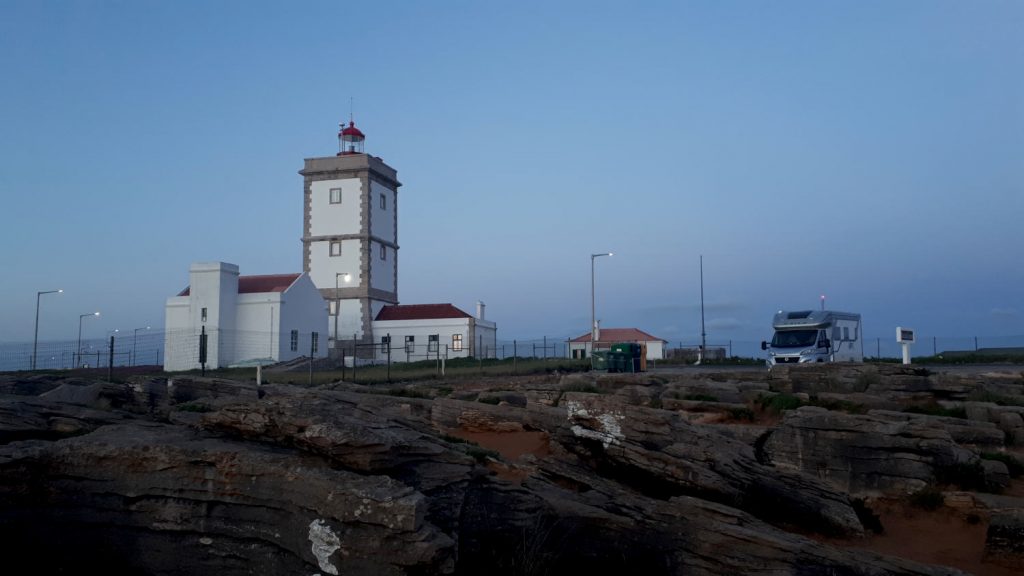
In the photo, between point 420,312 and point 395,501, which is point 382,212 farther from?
point 395,501

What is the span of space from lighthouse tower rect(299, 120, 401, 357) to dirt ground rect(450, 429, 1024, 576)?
46219 mm

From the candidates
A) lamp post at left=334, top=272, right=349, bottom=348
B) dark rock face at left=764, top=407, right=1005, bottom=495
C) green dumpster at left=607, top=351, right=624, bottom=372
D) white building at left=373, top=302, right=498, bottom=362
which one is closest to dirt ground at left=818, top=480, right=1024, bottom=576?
dark rock face at left=764, top=407, right=1005, bottom=495

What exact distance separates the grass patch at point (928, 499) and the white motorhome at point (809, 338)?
1974 centimetres

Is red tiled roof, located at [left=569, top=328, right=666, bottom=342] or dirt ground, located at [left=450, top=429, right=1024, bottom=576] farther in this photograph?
red tiled roof, located at [left=569, top=328, right=666, bottom=342]

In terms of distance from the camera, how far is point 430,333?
57.8m

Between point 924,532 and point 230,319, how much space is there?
4339 centimetres

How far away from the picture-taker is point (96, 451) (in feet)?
26.4

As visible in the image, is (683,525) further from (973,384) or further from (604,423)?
(973,384)

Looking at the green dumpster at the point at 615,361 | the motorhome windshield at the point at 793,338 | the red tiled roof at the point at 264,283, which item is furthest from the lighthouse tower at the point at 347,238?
the motorhome windshield at the point at 793,338

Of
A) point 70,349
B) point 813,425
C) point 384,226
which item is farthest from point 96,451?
point 384,226

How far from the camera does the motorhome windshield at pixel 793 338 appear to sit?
3328cm

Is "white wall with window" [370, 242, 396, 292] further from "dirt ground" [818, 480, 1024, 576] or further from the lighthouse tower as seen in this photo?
"dirt ground" [818, 480, 1024, 576]

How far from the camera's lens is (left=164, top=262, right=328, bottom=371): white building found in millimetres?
45438

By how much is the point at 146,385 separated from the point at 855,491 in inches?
607
